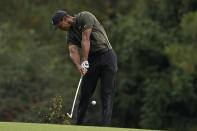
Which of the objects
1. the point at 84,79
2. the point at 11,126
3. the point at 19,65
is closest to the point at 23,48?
the point at 19,65

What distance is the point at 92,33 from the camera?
10.5 metres

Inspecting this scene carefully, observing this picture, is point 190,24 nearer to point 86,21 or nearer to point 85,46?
point 86,21

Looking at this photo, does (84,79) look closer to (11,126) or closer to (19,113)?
(11,126)

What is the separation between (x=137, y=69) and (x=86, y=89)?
2021 cm

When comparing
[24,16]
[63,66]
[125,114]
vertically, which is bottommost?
[125,114]

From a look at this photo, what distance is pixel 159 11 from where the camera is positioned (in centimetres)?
3119

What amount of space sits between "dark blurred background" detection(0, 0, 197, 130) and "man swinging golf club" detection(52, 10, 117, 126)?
12.9 metres

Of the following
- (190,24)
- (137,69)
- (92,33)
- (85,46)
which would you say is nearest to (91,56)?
(92,33)

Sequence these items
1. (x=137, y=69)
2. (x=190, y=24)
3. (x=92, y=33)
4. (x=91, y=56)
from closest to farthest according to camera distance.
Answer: (x=92, y=33), (x=91, y=56), (x=190, y=24), (x=137, y=69)

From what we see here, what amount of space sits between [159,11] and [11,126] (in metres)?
23.3

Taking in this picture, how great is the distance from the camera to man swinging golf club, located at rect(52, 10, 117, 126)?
10.4 meters

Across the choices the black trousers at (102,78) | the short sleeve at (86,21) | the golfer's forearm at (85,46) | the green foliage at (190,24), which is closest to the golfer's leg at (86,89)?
the black trousers at (102,78)

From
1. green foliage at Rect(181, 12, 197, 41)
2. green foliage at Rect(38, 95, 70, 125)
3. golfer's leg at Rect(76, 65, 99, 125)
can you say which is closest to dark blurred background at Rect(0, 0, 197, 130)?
green foliage at Rect(181, 12, 197, 41)

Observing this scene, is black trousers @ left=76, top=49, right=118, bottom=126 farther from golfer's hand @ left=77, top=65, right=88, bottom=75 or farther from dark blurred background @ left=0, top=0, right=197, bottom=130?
dark blurred background @ left=0, top=0, right=197, bottom=130
